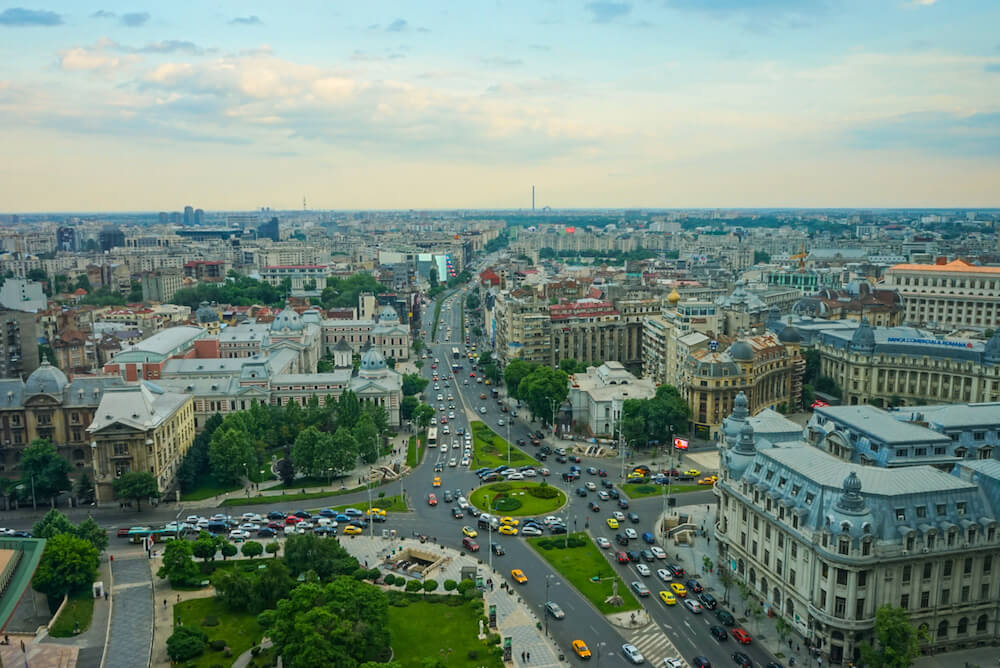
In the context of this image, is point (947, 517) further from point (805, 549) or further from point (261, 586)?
point (261, 586)

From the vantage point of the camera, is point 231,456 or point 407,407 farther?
point 407,407

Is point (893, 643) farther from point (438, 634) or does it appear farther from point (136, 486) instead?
point (136, 486)

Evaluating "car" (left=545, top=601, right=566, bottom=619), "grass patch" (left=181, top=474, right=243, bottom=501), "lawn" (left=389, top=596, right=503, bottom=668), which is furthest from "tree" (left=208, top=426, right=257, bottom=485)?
"car" (left=545, top=601, right=566, bottom=619)

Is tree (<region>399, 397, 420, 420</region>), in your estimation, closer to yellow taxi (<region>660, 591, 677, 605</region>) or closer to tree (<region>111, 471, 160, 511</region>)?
tree (<region>111, 471, 160, 511</region>)

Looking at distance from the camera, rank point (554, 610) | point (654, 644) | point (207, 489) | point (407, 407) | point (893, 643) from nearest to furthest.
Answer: point (893, 643) → point (654, 644) → point (554, 610) → point (207, 489) → point (407, 407)

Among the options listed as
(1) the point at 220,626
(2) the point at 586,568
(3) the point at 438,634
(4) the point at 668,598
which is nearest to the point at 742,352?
(2) the point at 586,568

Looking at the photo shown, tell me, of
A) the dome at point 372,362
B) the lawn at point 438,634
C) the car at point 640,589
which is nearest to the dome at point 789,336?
the dome at point 372,362

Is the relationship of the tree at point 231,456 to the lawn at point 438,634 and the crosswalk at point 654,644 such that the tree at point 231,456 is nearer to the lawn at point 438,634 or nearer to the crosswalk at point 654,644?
the lawn at point 438,634
